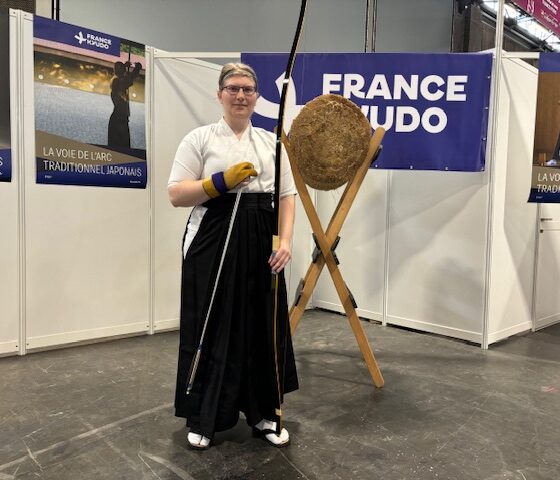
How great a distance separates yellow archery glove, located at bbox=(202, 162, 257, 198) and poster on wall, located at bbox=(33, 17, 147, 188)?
184cm

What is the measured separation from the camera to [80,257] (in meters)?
3.40

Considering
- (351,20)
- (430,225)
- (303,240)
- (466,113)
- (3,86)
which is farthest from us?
(351,20)

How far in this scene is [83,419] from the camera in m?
2.30

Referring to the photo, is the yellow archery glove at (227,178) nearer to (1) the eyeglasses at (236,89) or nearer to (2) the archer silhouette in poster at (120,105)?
(1) the eyeglasses at (236,89)

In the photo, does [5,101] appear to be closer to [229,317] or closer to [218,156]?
[218,156]

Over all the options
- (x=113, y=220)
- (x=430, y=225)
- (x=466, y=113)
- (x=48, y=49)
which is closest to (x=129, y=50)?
(x=48, y=49)

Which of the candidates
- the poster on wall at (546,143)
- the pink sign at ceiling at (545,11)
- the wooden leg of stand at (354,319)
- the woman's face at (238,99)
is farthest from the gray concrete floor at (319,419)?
the pink sign at ceiling at (545,11)

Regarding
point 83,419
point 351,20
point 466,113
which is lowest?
point 83,419

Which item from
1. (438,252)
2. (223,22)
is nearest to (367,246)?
(438,252)

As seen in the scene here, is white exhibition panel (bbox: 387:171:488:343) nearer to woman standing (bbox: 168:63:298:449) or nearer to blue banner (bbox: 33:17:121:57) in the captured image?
woman standing (bbox: 168:63:298:449)

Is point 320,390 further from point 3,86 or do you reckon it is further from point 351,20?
point 351,20

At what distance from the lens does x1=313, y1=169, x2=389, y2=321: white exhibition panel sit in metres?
4.16

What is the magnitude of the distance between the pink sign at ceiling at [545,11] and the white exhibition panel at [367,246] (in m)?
1.64

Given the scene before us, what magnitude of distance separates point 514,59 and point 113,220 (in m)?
3.02
